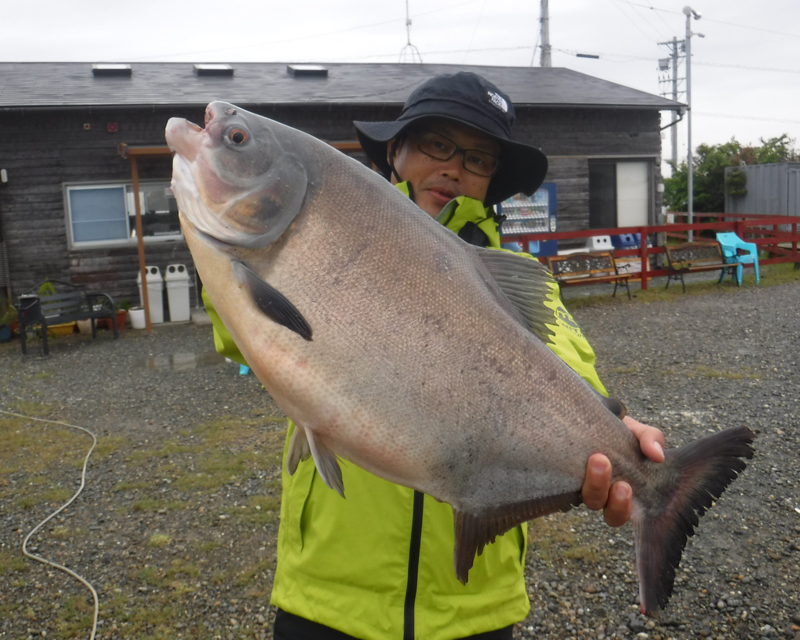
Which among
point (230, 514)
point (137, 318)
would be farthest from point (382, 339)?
point (137, 318)

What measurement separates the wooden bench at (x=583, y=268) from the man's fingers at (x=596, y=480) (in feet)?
36.7

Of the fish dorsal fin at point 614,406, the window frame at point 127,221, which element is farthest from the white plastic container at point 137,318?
the fish dorsal fin at point 614,406

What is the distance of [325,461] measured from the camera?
1631 mm

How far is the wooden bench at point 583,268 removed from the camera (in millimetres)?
12812

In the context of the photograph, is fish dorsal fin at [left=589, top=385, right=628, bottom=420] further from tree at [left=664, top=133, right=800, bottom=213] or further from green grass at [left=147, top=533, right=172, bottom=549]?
tree at [left=664, top=133, right=800, bottom=213]

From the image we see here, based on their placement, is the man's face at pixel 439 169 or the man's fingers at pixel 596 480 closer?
the man's fingers at pixel 596 480

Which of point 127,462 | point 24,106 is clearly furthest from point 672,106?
point 127,462

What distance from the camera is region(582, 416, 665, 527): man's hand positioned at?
175cm

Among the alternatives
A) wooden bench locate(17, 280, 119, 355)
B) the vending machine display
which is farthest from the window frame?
the vending machine display

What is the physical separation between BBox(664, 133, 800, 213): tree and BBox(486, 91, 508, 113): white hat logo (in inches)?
1094

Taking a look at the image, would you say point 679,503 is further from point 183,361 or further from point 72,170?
point 72,170

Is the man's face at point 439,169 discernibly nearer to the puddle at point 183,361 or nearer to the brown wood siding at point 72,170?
the puddle at point 183,361

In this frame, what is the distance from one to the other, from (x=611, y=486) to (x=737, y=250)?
50.6ft

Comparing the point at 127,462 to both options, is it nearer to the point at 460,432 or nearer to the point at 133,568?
the point at 133,568
